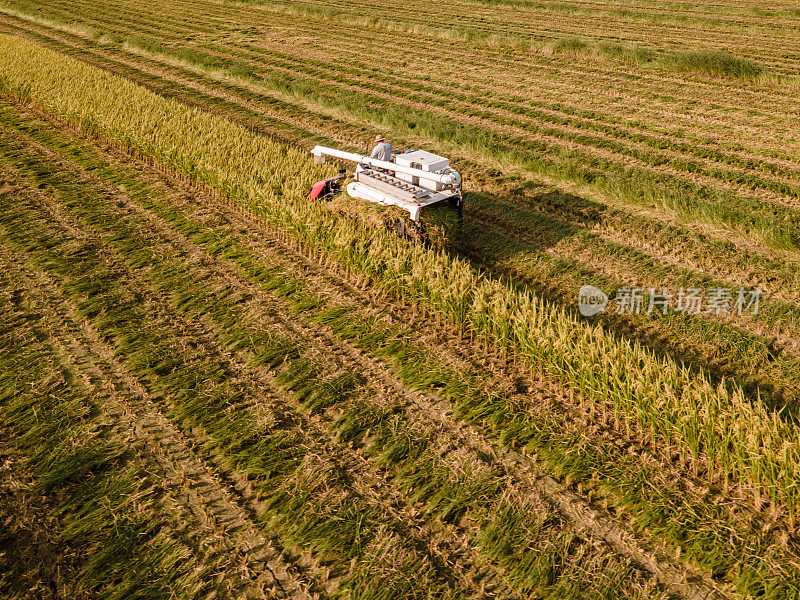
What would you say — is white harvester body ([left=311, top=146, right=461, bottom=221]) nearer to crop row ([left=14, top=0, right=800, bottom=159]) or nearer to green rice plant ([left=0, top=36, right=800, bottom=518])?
green rice plant ([left=0, top=36, right=800, bottom=518])

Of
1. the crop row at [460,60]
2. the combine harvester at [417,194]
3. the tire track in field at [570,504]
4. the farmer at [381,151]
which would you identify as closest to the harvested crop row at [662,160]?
the crop row at [460,60]

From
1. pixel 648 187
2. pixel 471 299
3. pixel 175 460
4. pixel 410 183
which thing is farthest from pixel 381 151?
pixel 175 460

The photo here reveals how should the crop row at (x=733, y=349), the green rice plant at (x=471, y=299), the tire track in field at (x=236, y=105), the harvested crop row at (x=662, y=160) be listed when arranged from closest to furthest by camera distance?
the green rice plant at (x=471, y=299) → the crop row at (x=733, y=349) → the tire track in field at (x=236, y=105) → the harvested crop row at (x=662, y=160)

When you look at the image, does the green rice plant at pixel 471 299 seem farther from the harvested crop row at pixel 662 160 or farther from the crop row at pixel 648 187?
the harvested crop row at pixel 662 160

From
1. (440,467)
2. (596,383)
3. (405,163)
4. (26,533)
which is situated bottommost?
(26,533)

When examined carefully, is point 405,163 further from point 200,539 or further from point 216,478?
point 200,539

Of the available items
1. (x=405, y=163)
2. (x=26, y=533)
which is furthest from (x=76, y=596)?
(x=405, y=163)

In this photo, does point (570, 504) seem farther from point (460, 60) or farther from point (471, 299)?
point (460, 60)
